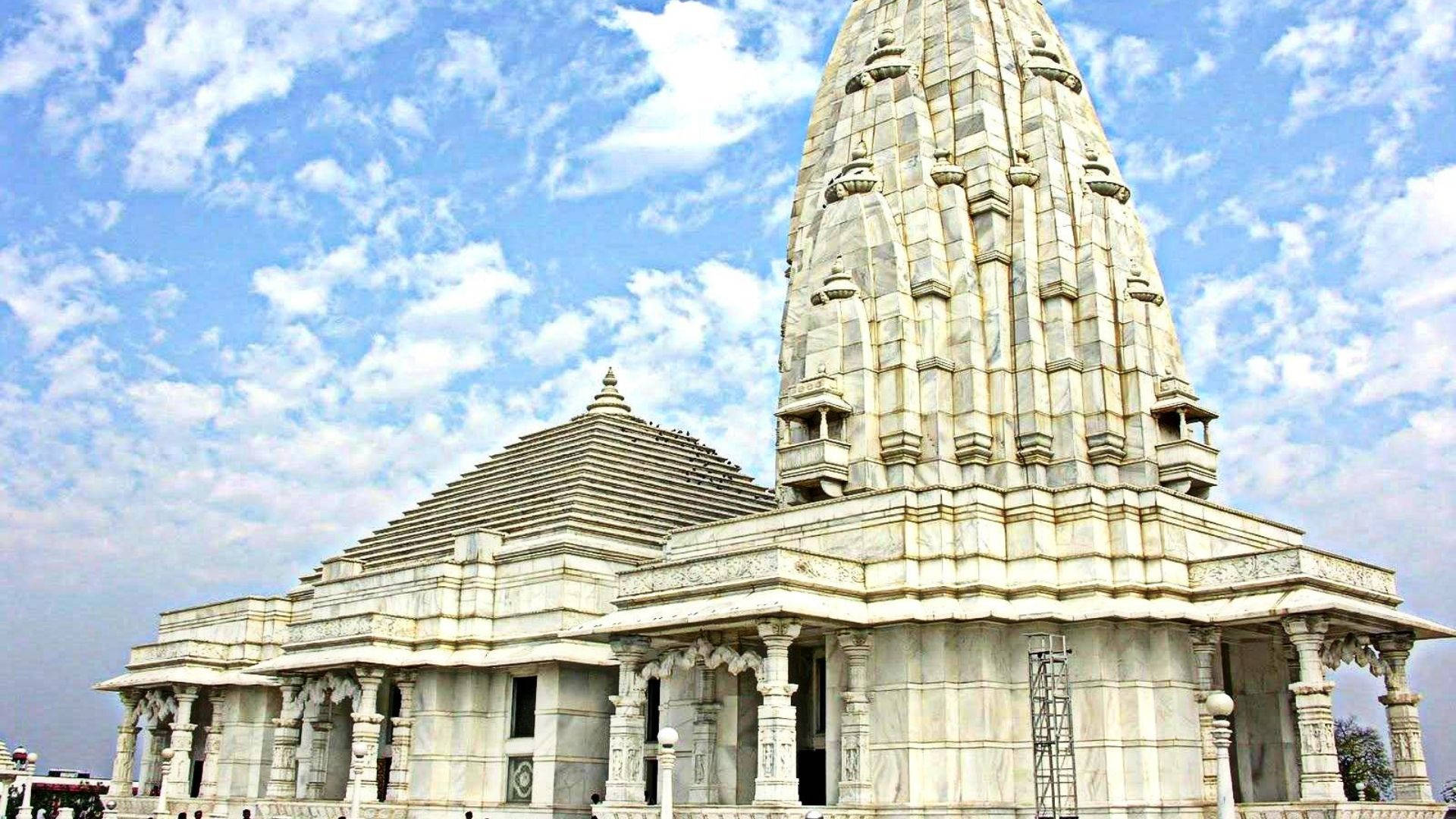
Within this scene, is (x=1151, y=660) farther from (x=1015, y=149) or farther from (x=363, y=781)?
(x=363, y=781)

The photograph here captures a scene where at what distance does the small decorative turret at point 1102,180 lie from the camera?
108 feet

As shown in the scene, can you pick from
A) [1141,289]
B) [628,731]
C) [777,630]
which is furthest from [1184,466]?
Answer: [628,731]

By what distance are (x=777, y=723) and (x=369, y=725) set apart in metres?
12.3

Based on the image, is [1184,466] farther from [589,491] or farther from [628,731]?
[589,491]

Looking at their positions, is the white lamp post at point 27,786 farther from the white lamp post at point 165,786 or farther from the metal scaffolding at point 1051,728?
the metal scaffolding at point 1051,728

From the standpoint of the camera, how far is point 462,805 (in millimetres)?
33406

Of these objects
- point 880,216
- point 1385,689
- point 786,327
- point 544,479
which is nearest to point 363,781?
point 544,479

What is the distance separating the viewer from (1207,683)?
26344 millimetres

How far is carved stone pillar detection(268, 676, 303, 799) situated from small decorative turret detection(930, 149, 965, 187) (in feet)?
67.8

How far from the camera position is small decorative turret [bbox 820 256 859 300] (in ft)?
103

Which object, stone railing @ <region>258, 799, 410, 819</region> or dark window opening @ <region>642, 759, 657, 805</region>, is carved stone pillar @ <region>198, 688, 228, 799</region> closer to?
stone railing @ <region>258, 799, 410, 819</region>

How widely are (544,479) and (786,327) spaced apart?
28.8 ft

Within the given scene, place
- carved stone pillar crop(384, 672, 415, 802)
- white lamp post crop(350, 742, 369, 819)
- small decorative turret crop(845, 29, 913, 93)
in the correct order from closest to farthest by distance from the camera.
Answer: white lamp post crop(350, 742, 369, 819) → carved stone pillar crop(384, 672, 415, 802) → small decorative turret crop(845, 29, 913, 93)

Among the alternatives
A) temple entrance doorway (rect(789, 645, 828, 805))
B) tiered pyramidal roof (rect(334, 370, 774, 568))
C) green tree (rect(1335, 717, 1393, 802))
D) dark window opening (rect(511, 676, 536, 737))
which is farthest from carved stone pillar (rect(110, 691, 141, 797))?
green tree (rect(1335, 717, 1393, 802))
